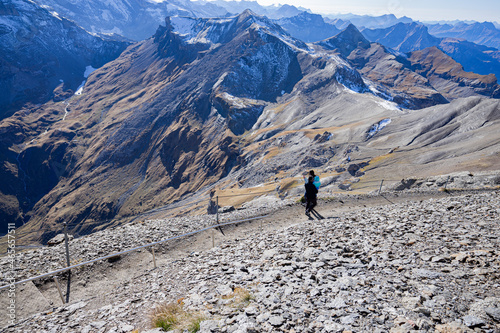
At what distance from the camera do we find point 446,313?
4.85 meters

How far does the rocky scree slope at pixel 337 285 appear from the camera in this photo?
5070mm

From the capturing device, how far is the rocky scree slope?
200 inches

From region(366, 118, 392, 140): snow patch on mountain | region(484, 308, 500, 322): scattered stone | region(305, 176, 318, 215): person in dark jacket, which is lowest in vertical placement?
region(484, 308, 500, 322): scattered stone

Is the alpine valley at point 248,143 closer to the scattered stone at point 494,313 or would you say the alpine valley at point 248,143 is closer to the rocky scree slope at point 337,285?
the rocky scree slope at point 337,285

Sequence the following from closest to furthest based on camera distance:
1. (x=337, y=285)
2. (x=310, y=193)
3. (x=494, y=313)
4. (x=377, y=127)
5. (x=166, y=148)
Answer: (x=494, y=313) → (x=337, y=285) → (x=310, y=193) → (x=377, y=127) → (x=166, y=148)

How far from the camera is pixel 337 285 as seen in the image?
6.51 meters

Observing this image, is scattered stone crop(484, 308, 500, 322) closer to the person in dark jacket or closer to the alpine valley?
the person in dark jacket

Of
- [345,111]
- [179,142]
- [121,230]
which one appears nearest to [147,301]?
[121,230]

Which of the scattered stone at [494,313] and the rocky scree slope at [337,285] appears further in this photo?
the rocky scree slope at [337,285]

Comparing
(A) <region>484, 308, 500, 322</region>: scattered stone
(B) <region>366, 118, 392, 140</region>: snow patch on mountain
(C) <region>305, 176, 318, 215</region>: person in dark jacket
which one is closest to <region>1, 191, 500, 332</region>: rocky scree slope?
(A) <region>484, 308, 500, 322</region>: scattered stone

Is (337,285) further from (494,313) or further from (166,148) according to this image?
(166,148)

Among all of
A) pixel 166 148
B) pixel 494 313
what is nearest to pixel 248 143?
pixel 166 148

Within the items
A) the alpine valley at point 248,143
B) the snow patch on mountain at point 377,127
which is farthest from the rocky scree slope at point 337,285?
the snow patch on mountain at point 377,127

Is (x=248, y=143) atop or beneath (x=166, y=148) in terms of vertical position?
beneath
